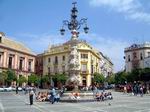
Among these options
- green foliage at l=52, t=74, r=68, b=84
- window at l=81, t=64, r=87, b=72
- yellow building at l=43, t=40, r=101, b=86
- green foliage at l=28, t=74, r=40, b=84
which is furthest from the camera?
Answer: window at l=81, t=64, r=87, b=72

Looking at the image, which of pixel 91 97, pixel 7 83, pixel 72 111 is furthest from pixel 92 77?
pixel 72 111

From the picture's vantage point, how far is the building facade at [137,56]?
3098 inches

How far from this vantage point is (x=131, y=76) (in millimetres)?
64875

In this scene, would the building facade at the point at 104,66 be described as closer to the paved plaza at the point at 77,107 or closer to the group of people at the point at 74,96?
the group of people at the point at 74,96

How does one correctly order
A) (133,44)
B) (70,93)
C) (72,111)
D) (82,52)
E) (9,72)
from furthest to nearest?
(133,44) < (82,52) < (9,72) < (70,93) < (72,111)

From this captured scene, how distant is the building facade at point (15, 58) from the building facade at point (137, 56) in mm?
25310

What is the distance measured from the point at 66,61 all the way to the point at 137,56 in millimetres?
18682

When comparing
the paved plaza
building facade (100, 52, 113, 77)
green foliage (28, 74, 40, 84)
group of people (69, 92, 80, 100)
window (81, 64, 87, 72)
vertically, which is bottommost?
the paved plaza

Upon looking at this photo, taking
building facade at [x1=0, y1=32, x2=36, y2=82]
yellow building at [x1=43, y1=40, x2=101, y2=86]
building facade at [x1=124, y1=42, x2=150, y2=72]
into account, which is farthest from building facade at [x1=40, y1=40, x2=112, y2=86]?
building facade at [x1=124, y1=42, x2=150, y2=72]

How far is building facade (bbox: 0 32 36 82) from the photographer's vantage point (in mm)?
65062

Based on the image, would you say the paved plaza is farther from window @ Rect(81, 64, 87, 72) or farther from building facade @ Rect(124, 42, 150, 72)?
building facade @ Rect(124, 42, 150, 72)

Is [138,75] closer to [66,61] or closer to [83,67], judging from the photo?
[83,67]

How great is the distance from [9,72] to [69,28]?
116ft

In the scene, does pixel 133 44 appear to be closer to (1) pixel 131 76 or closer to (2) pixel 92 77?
(2) pixel 92 77
